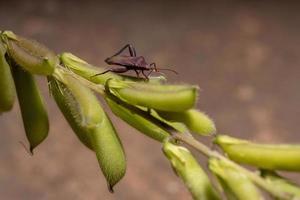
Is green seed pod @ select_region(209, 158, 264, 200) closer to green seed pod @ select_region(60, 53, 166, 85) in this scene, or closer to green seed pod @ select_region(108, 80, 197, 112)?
green seed pod @ select_region(108, 80, 197, 112)

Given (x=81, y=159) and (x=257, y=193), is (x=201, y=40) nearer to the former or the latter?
(x=81, y=159)

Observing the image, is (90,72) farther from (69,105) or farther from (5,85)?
(5,85)

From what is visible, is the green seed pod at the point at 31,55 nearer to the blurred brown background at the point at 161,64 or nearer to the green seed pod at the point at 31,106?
the green seed pod at the point at 31,106

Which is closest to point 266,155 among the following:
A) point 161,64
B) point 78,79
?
point 78,79

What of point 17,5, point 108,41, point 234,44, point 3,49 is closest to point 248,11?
point 234,44

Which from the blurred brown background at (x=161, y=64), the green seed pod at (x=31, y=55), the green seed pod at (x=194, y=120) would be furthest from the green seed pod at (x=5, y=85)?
the blurred brown background at (x=161, y=64)
